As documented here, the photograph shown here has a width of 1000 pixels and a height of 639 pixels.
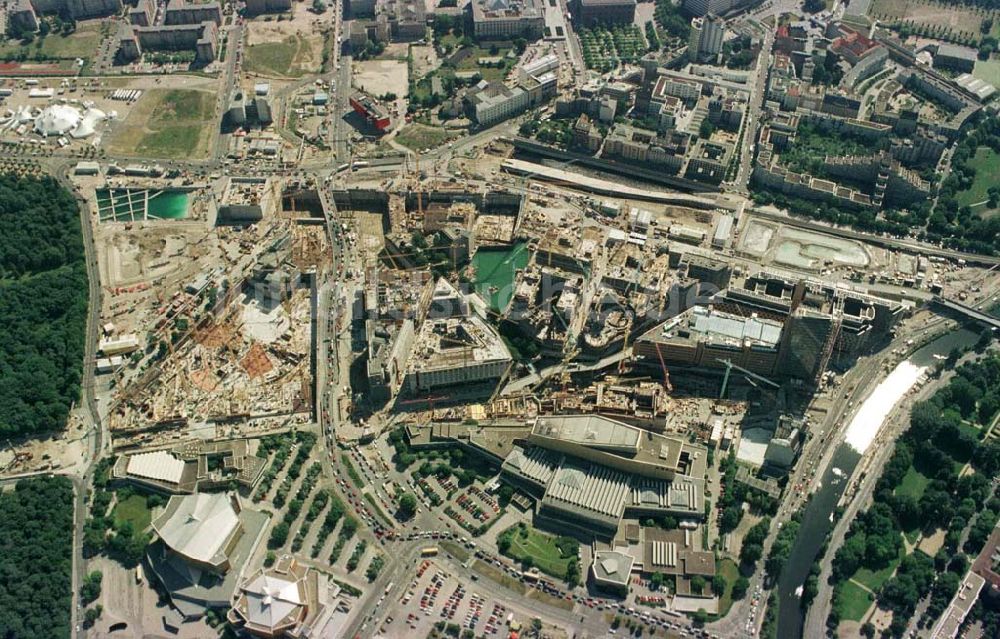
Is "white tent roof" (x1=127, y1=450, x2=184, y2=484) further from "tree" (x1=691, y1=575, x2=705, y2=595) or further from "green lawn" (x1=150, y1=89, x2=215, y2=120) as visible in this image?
"green lawn" (x1=150, y1=89, x2=215, y2=120)

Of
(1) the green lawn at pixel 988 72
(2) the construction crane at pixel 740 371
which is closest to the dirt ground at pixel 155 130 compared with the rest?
(2) the construction crane at pixel 740 371

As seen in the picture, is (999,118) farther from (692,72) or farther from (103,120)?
(103,120)

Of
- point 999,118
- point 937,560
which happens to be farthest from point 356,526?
point 999,118

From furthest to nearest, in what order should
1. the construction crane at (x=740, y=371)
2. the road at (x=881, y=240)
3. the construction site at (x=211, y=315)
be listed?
1. the road at (x=881, y=240)
2. the construction crane at (x=740, y=371)
3. the construction site at (x=211, y=315)

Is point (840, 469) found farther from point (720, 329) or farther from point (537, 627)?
point (537, 627)

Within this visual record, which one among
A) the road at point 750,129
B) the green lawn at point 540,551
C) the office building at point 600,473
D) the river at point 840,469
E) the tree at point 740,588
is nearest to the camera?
the tree at point 740,588

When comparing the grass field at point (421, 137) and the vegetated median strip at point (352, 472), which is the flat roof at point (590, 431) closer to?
the vegetated median strip at point (352, 472)

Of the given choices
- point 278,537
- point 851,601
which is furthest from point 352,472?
point 851,601
